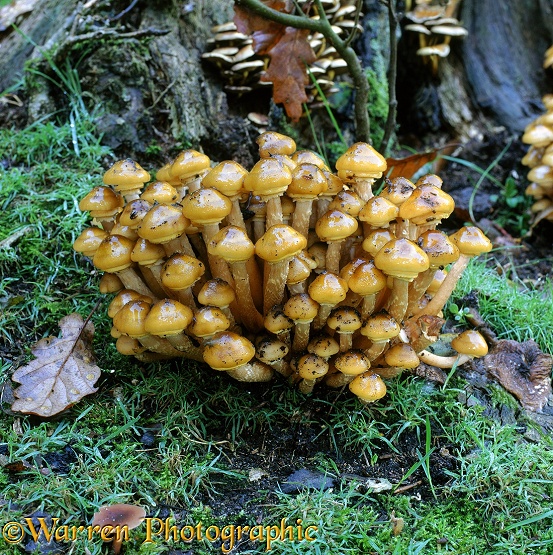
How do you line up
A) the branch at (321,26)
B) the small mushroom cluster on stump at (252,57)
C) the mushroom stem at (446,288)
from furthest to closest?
the small mushroom cluster on stump at (252,57) < the branch at (321,26) < the mushroom stem at (446,288)

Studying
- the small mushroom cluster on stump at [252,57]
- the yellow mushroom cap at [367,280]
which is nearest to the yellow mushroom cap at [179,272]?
the yellow mushroom cap at [367,280]

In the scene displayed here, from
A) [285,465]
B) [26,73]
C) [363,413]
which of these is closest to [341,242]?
[363,413]

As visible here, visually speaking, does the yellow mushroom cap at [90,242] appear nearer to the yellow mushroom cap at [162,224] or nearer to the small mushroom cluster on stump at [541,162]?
the yellow mushroom cap at [162,224]

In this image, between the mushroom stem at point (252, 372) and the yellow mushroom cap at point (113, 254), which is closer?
the yellow mushroom cap at point (113, 254)

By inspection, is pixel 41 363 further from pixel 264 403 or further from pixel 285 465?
pixel 285 465

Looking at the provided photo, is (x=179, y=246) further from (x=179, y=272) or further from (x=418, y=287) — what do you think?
(x=418, y=287)

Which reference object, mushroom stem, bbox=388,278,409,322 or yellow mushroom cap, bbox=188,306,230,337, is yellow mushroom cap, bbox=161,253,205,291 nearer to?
yellow mushroom cap, bbox=188,306,230,337
